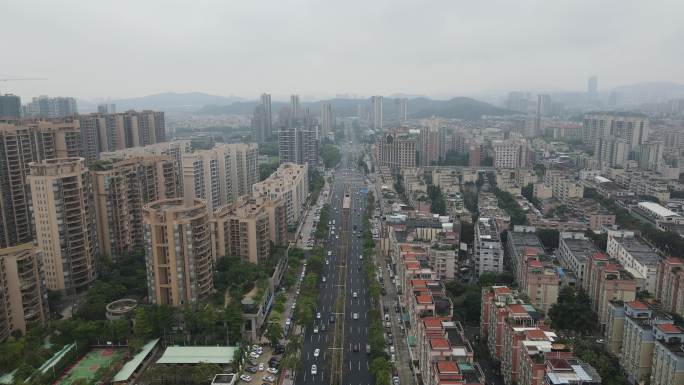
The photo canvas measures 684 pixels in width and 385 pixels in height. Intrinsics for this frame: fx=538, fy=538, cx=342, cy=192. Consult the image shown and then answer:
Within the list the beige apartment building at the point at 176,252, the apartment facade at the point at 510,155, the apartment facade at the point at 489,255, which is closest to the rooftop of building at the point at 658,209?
the apartment facade at the point at 489,255

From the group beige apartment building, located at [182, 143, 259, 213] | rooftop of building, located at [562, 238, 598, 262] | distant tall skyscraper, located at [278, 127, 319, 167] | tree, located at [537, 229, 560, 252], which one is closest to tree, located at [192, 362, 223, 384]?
rooftop of building, located at [562, 238, 598, 262]

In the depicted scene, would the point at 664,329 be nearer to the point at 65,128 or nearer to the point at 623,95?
the point at 65,128

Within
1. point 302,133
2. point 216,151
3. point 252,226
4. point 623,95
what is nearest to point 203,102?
point 623,95

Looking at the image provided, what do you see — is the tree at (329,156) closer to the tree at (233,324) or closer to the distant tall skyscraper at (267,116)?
the distant tall skyscraper at (267,116)

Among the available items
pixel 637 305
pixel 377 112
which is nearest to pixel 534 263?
pixel 637 305

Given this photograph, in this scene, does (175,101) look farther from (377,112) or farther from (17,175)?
(17,175)
